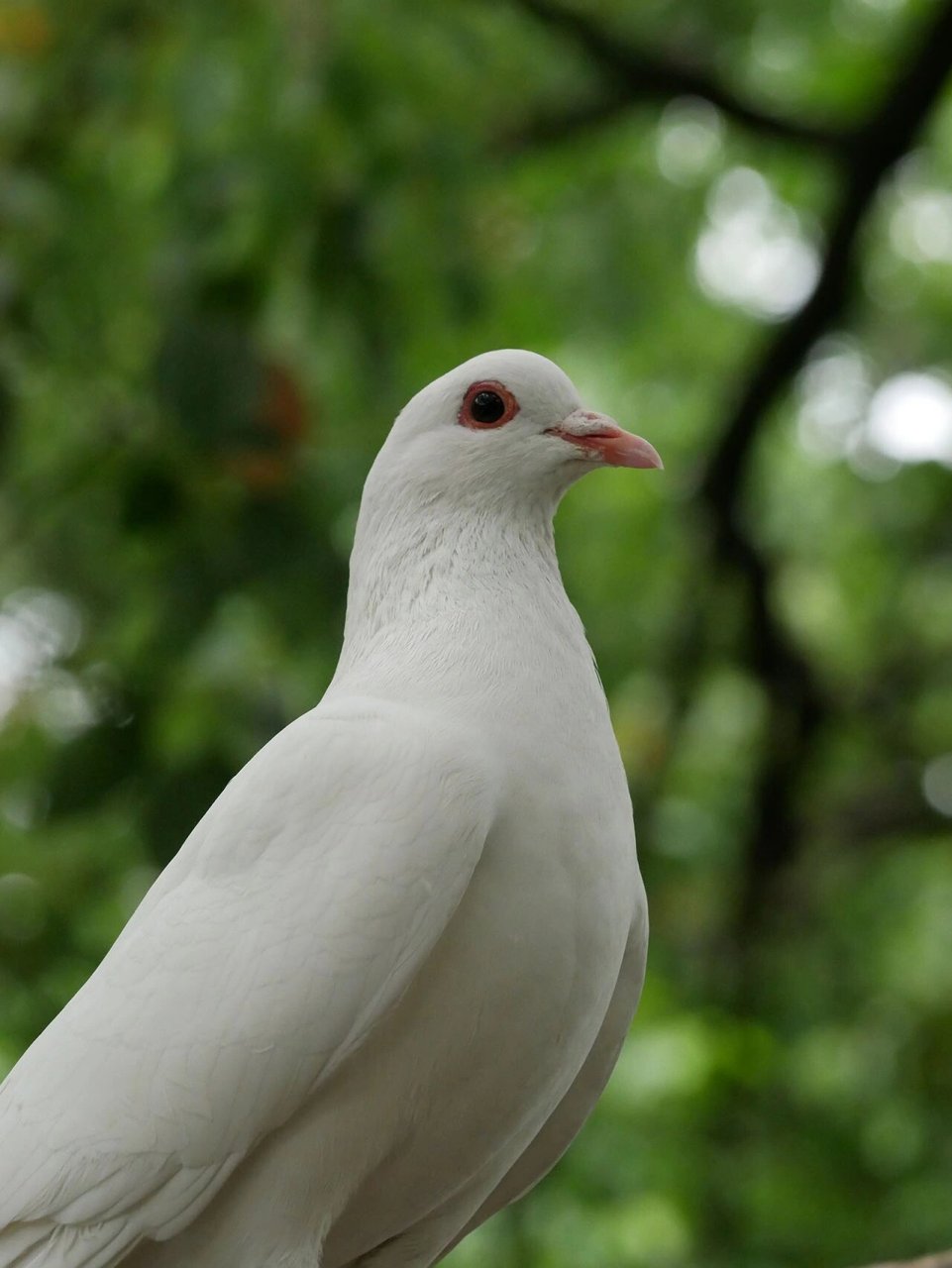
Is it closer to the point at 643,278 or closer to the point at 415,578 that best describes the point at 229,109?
the point at 415,578

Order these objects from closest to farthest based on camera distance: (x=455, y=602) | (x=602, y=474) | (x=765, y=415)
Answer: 1. (x=455, y=602)
2. (x=765, y=415)
3. (x=602, y=474)

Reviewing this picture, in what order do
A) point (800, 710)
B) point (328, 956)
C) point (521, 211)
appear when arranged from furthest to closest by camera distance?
point (800, 710)
point (521, 211)
point (328, 956)

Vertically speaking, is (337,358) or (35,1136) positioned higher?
(337,358)

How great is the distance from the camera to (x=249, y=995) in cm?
185

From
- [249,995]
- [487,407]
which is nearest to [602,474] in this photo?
[487,407]

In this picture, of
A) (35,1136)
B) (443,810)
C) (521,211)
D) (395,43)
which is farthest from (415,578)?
(521,211)

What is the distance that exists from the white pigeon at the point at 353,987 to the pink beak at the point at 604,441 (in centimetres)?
26

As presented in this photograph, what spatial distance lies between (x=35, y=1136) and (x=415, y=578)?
0.87 metres

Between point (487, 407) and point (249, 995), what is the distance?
876 mm

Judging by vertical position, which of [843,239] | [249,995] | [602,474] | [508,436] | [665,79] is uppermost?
[665,79]

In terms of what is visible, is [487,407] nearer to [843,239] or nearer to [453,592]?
[453,592]

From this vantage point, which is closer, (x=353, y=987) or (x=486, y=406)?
(x=353, y=987)

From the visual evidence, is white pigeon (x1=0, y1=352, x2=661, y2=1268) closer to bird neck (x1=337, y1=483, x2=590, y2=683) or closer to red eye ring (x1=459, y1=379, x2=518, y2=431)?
bird neck (x1=337, y1=483, x2=590, y2=683)

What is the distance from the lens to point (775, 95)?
313 inches
